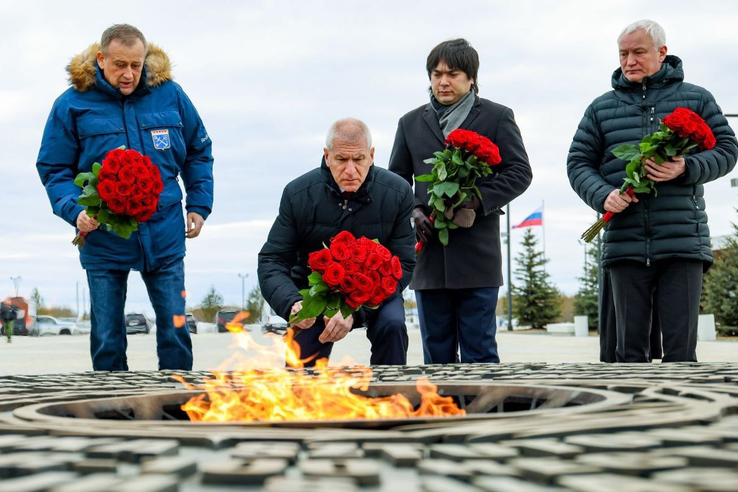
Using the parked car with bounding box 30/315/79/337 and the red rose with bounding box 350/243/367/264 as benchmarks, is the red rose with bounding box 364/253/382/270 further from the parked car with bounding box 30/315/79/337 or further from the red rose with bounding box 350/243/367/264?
the parked car with bounding box 30/315/79/337

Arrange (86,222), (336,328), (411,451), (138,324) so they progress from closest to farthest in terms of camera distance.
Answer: (411,451) < (336,328) < (86,222) < (138,324)

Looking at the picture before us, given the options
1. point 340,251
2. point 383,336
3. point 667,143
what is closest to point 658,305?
point 667,143

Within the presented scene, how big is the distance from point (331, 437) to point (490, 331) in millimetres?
3351

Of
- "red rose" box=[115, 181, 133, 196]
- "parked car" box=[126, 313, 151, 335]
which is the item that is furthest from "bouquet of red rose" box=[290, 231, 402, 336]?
"parked car" box=[126, 313, 151, 335]

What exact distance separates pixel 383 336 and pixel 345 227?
624mm

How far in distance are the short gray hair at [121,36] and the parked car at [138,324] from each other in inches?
1767

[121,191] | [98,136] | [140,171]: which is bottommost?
[121,191]

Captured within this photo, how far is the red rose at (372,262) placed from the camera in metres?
2.97

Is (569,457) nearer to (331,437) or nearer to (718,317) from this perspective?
(331,437)

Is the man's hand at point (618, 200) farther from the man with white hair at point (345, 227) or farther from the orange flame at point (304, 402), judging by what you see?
the orange flame at point (304, 402)

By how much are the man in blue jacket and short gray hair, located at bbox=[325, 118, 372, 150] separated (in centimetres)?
120

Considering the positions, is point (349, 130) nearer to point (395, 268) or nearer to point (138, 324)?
point (395, 268)

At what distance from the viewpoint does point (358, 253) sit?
301cm

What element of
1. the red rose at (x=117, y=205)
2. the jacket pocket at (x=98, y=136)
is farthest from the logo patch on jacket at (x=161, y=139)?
the red rose at (x=117, y=205)
